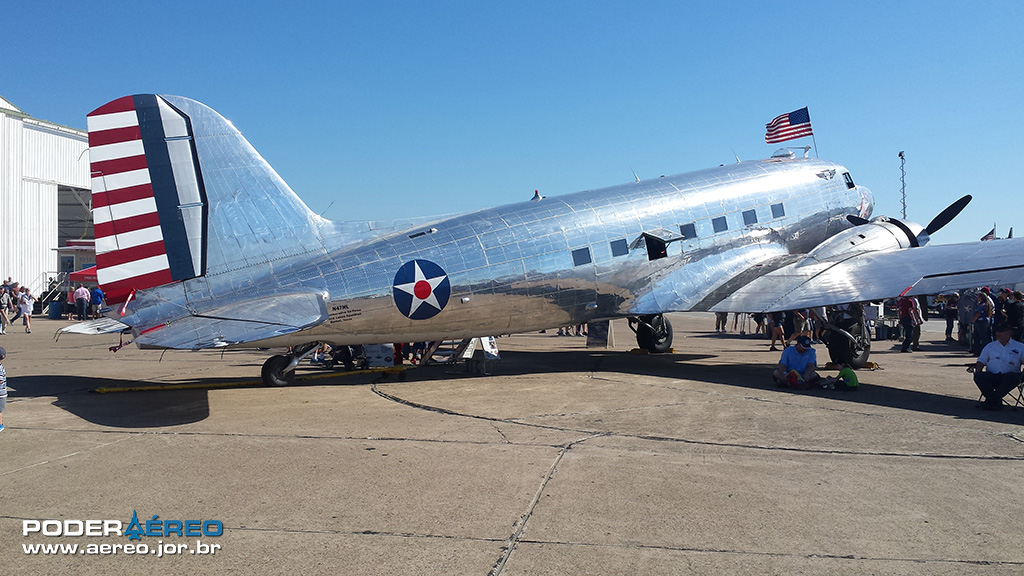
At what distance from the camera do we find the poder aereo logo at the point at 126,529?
5309 millimetres

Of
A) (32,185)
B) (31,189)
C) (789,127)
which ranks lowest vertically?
(789,127)

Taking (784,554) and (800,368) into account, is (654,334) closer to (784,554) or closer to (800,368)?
(800,368)

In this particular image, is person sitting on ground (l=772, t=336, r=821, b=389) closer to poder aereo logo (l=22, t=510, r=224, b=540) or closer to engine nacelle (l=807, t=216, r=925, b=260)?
engine nacelle (l=807, t=216, r=925, b=260)

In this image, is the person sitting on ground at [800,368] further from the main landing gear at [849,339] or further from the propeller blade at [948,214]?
the propeller blade at [948,214]

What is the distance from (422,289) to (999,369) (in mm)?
8764

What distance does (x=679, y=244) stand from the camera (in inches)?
605

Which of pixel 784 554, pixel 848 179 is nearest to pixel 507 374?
pixel 784 554

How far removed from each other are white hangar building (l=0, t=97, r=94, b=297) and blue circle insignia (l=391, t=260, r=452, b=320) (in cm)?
3836

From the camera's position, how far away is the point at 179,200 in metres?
11.2

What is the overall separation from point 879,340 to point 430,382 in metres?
18.0

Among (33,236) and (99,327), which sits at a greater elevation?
(33,236)

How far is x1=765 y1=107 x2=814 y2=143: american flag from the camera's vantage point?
2066 cm

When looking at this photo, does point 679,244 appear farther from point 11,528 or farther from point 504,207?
point 11,528

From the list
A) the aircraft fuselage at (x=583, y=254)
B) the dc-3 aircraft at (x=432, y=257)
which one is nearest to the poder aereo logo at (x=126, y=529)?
the dc-3 aircraft at (x=432, y=257)
